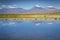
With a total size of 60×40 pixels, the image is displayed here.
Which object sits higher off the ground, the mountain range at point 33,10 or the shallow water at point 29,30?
the mountain range at point 33,10

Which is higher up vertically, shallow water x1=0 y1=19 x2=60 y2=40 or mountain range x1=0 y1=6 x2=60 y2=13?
mountain range x1=0 y1=6 x2=60 y2=13

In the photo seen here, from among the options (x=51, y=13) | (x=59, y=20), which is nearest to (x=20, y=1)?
(x=51, y=13)

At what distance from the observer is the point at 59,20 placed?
1.59 metres

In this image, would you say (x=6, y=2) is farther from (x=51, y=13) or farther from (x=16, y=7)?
(x=51, y=13)

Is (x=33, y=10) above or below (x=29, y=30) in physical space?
above

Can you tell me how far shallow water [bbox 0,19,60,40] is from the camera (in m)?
1.61

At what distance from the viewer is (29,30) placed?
1635mm

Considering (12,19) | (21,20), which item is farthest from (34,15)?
(12,19)

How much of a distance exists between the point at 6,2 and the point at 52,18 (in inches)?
26.6

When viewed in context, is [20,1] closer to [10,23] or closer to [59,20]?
[10,23]

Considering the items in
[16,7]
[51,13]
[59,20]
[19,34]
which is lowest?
[19,34]

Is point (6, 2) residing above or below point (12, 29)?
above

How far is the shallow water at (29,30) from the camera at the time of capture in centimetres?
161

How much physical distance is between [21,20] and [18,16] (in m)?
0.07
